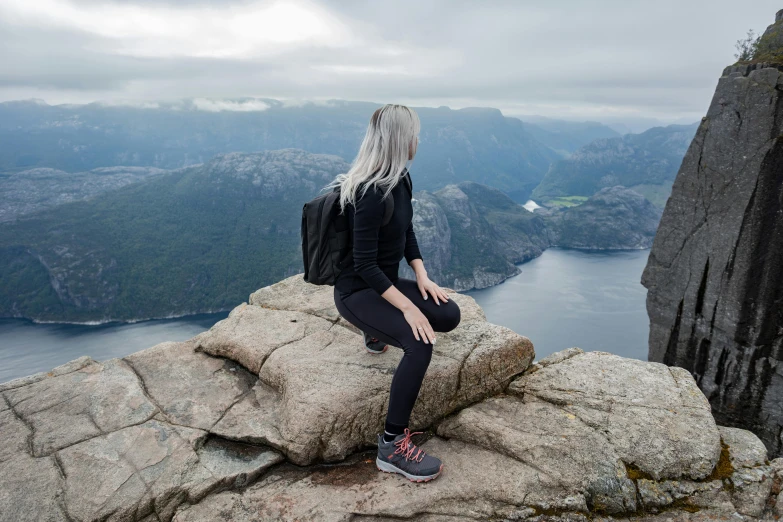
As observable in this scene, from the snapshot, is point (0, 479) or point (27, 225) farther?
point (27, 225)

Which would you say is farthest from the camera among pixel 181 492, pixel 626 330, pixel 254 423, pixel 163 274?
pixel 163 274

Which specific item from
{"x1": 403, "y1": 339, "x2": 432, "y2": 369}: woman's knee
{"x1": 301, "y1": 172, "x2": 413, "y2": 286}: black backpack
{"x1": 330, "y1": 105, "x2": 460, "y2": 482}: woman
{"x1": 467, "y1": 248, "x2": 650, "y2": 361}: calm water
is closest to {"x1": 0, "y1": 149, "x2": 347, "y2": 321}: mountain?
{"x1": 467, "y1": 248, "x2": 650, "y2": 361}: calm water

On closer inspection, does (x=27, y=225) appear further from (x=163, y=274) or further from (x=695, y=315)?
(x=695, y=315)

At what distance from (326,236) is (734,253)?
86.0 ft

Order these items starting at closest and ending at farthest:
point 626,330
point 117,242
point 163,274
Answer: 1. point 626,330
2. point 163,274
3. point 117,242

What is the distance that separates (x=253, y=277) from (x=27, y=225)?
92041 mm

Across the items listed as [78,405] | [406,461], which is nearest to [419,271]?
[406,461]

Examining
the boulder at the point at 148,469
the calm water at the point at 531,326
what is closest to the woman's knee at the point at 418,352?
the boulder at the point at 148,469

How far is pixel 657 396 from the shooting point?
675cm

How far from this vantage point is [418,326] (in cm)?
530

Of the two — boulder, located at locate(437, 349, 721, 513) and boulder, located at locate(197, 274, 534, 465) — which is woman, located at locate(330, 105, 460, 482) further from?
boulder, located at locate(437, 349, 721, 513)

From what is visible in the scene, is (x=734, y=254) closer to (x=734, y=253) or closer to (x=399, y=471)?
(x=734, y=253)

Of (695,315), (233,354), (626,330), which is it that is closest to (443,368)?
(233,354)

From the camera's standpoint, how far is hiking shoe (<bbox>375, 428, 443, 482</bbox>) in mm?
5270
